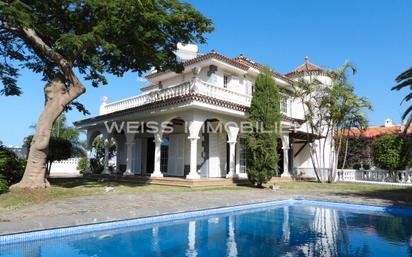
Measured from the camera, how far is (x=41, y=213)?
8.73 metres

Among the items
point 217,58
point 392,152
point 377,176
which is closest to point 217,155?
point 217,58

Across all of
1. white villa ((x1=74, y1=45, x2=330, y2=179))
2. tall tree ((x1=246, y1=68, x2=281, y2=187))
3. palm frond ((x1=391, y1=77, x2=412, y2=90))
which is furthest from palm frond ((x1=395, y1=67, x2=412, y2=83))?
white villa ((x1=74, y1=45, x2=330, y2=179))

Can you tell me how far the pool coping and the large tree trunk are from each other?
6.36 meters

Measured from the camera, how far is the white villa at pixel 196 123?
17.2 meters

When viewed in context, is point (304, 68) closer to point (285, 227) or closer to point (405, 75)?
point (405, 75)

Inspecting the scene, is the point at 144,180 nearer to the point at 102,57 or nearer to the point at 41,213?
the point at 102,57

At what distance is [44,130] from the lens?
1334 cm

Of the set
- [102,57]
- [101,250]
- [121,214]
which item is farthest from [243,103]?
[101,250]

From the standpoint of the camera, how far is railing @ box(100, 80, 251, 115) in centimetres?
1720

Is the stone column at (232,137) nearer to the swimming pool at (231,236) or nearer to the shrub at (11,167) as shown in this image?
the swimming pool at (231,236)

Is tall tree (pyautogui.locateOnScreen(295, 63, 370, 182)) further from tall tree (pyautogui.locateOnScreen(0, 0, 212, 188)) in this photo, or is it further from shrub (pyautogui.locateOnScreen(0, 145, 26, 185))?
shrub (pyautogui.locateOnScreen(0, 145, 26, 185))

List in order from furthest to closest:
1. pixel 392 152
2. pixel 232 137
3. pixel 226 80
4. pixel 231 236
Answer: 1. pixel 226 80
2. pixel 392 152
3. pixel 232 137
4. pixel 231 236

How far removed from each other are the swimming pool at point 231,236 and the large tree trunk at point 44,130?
21.4 feet

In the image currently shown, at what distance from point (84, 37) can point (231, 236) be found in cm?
878
